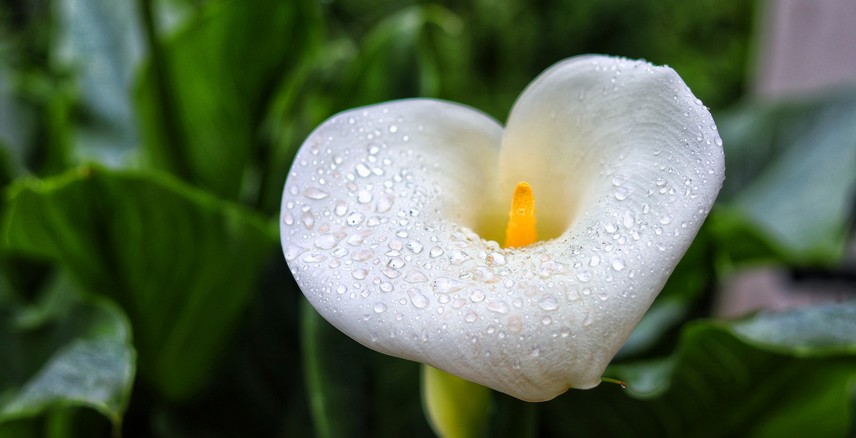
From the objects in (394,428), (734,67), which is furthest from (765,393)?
(734,67)

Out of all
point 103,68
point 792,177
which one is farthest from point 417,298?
point 103,68

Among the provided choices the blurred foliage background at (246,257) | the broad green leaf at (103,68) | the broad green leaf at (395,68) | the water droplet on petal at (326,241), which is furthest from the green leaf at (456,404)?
the broad green leaf at (103,68)

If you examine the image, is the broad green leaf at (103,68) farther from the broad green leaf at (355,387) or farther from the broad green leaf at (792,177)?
the broad green leaf at (792,177)

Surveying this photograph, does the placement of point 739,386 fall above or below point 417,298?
below

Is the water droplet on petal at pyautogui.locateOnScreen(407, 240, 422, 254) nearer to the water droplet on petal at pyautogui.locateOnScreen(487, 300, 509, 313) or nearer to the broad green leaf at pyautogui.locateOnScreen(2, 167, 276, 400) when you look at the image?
the water droplet on petal at pyautogui.locateOnScreen(487, 300, 509, 313)

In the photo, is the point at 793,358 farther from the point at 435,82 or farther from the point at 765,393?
the point at 435,82

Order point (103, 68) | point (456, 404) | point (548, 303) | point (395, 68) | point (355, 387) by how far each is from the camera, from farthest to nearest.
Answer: point (103, 68), point (395, 68), point (355, 387), point (456, 404), point (548, 303)

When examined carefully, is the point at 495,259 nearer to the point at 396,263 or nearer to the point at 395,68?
the point at 396,263
